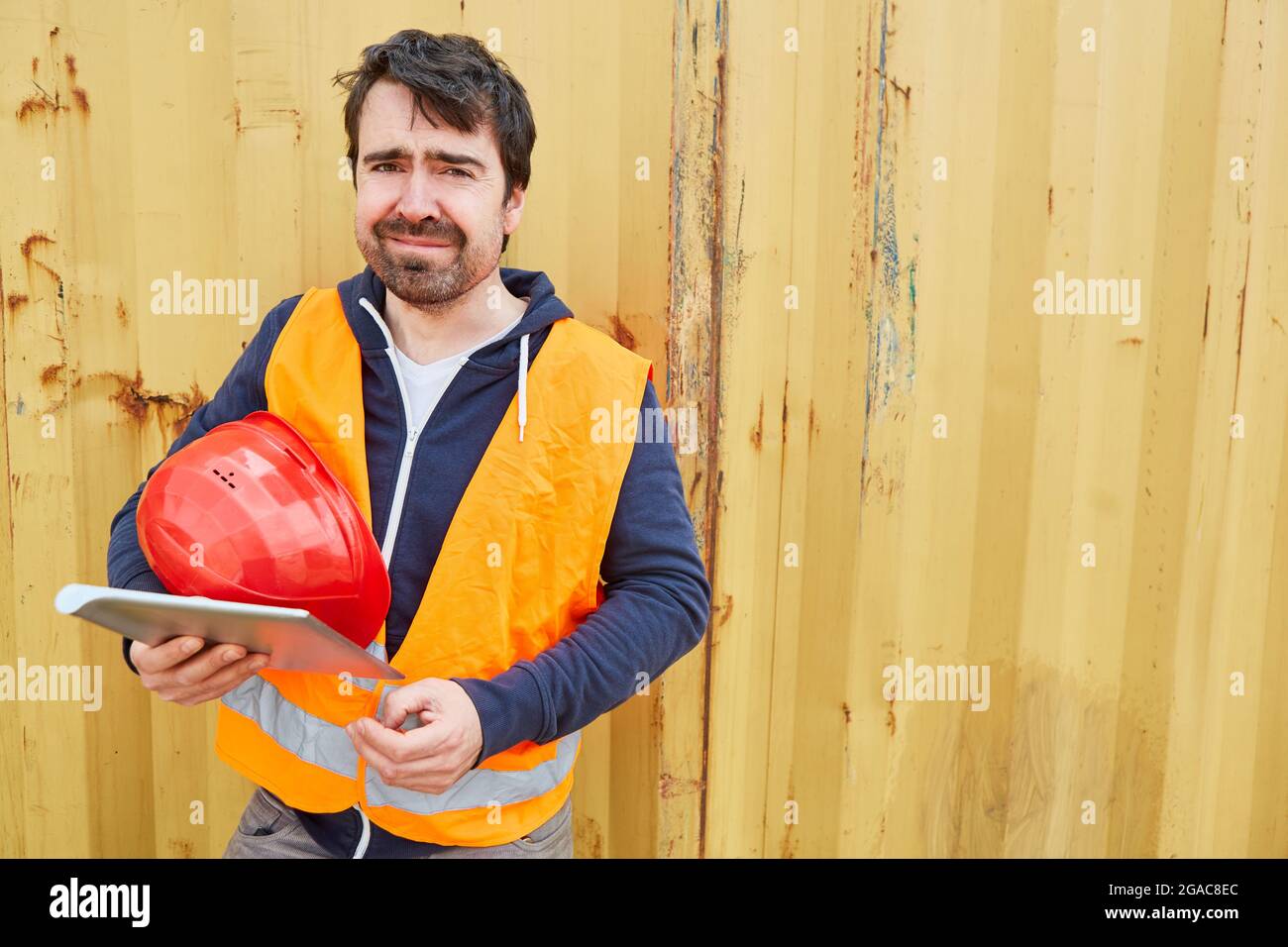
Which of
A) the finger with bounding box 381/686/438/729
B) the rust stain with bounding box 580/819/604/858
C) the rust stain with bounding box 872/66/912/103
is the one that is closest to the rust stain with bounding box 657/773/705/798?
the rust stain with bounding box 580/819/604/858

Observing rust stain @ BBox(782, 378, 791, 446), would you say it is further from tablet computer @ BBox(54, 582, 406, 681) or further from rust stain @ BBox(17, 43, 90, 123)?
rust stain @ BBox(17, 43, 90, 123)

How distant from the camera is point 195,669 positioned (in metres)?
1.56

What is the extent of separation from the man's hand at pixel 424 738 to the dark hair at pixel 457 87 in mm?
1026

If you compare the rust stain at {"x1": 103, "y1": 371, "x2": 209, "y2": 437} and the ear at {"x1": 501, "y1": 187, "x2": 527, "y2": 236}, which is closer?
the ear at {"x1": 501, "y1": 187, "x2": 527, "y2": 236}

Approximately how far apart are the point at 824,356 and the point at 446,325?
1.03 meters

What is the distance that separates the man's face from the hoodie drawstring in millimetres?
161

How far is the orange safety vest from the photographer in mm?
1721

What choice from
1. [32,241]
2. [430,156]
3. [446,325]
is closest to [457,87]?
[430,156]

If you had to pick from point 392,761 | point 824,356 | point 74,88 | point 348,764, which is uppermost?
point 74,88

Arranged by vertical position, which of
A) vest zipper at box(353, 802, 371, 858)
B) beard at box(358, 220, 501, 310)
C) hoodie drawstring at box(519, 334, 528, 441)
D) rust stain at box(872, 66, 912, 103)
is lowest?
vest zipper at box(353, 802, 371, 858)

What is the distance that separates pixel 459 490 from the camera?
5.78ft

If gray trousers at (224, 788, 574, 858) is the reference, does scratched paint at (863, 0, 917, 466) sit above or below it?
above

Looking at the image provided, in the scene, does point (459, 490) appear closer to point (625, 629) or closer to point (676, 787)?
point (625, 629)

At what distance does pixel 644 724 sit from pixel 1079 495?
53.2 inches
